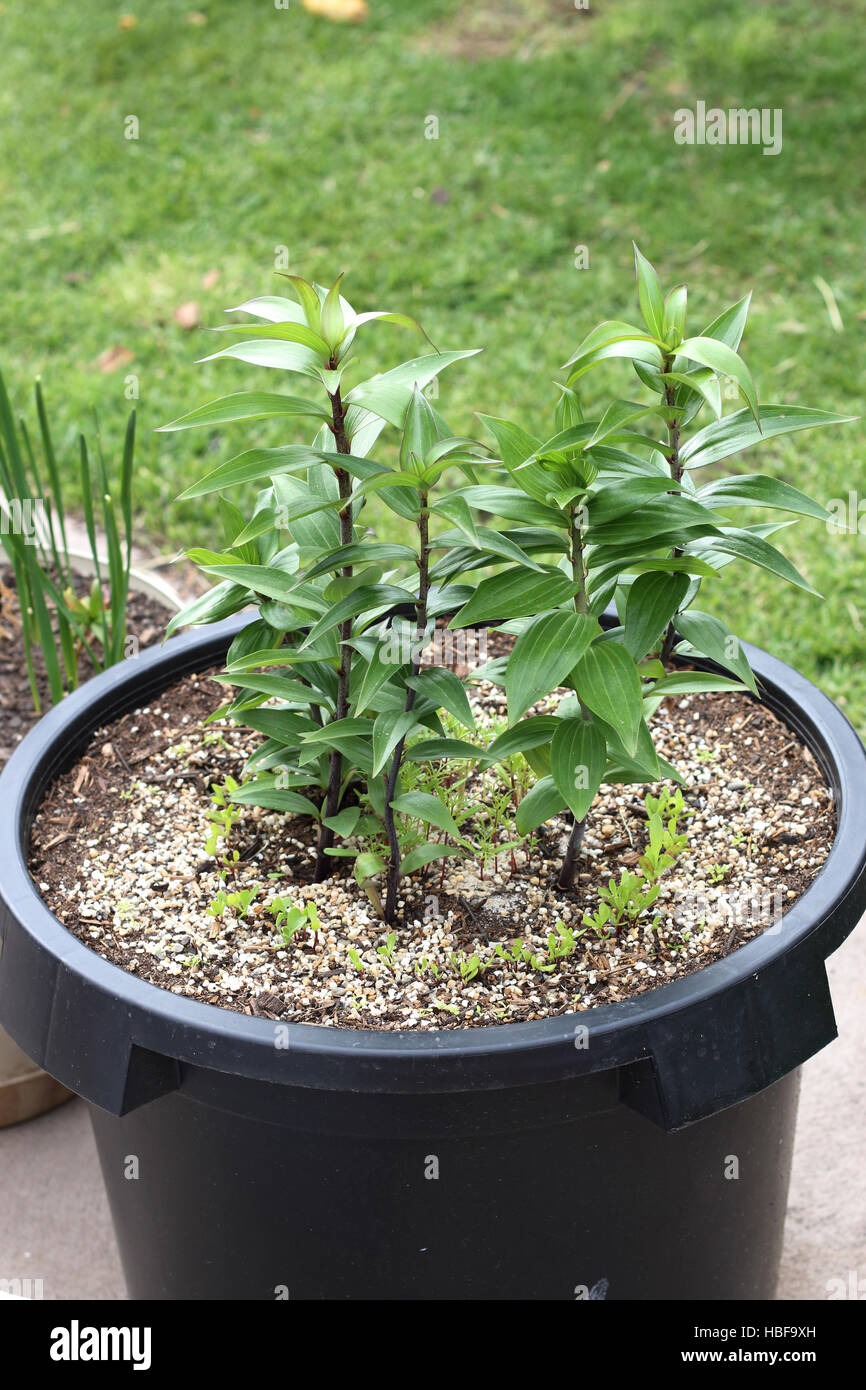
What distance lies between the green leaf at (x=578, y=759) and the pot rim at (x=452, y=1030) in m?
0.21

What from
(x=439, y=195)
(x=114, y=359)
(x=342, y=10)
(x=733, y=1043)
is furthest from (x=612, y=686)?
(x=342, y=10)

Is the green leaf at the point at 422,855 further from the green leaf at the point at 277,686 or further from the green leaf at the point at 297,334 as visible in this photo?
the green leaf at the point at 297,334

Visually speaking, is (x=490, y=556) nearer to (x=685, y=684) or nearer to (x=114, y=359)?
(x=685, y=684)

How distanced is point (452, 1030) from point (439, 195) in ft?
11.6

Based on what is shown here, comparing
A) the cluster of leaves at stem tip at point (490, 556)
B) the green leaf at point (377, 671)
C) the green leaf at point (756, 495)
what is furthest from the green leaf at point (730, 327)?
the green leaf at point (377, 671)

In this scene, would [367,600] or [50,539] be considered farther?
[50,539]

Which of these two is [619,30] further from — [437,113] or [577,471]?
[577,471]

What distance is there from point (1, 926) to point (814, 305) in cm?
314

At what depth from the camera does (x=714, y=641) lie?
150 cm

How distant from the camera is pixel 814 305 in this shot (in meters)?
3.94

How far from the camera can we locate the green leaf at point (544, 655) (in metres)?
1.34

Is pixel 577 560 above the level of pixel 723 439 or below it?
below

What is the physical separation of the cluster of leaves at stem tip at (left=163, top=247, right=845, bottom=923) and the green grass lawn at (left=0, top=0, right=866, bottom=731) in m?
1.67

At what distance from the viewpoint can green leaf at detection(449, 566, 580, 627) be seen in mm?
Result: 1372
